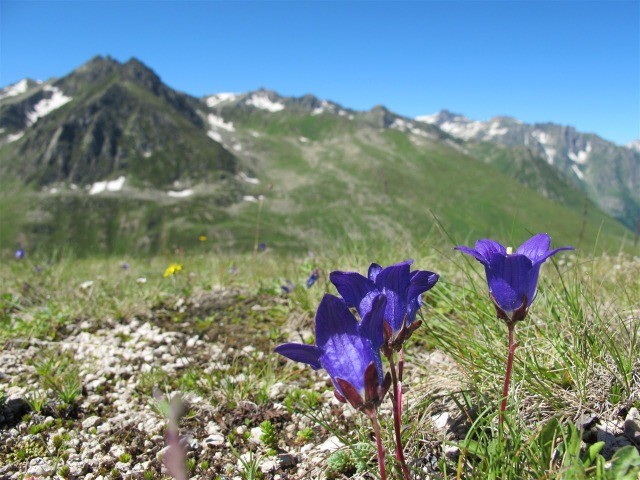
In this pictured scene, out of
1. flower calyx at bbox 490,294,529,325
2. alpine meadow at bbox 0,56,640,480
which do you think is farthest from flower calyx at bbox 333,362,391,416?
flower calyx at bbox 490,294,529,325

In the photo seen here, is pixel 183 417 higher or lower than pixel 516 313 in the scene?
lower

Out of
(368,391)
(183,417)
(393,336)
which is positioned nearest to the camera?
(368,391)

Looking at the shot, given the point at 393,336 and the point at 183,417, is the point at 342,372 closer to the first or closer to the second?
the point at 393,336

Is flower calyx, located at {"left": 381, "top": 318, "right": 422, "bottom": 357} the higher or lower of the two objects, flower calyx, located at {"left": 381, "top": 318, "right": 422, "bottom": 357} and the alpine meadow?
the higher

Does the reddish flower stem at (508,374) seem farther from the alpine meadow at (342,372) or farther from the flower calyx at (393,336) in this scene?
the flower calyx at (393,336)

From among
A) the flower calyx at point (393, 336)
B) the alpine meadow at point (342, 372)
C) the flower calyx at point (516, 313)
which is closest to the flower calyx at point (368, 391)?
the alpine meadow at point (342, 372)

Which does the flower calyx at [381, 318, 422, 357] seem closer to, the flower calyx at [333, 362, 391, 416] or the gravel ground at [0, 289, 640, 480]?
the flower calyx at [333, 362, 391, 416]

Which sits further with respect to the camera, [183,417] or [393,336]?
[183,417]

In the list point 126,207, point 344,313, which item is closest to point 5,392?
point 344,313

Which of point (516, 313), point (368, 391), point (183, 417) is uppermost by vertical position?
point (516, 313)

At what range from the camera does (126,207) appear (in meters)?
197

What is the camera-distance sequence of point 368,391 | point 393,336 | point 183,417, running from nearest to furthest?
point 368,391
point 393,336
point 183,417

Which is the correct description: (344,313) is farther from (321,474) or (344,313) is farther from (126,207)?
(126,207)

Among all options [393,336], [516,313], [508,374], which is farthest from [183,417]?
[516,313]
